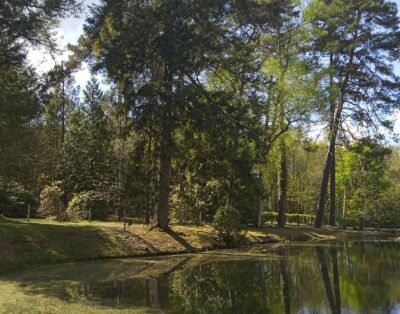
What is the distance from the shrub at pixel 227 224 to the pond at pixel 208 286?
5596 millimetres

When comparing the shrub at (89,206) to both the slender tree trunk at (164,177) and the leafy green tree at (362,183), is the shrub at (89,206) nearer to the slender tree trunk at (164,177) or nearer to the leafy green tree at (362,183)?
the slender tree trunk at (164,177)

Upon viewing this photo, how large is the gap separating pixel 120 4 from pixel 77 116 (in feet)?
91.8

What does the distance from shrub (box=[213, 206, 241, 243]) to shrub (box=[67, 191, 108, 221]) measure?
9675 mm

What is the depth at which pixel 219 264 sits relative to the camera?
62.6ft

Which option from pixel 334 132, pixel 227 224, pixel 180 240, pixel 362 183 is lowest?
pixel 180 240

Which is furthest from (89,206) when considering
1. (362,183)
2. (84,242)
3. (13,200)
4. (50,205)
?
(362,183)

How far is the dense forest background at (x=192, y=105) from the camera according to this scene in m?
22.4

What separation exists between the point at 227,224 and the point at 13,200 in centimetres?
1414

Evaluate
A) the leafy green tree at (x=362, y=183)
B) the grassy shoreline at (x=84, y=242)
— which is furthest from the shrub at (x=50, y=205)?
the leafy green tree at (x=362, y=183)

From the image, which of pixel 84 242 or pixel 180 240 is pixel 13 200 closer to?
pixel 180 240

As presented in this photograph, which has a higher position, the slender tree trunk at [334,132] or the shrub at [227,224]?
the slender tree trunk at [334,132]

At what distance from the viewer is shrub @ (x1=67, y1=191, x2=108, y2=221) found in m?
33.2

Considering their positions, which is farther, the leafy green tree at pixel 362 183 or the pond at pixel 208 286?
the leafy green tree at pixel 362 183

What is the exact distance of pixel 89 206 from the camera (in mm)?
34031
